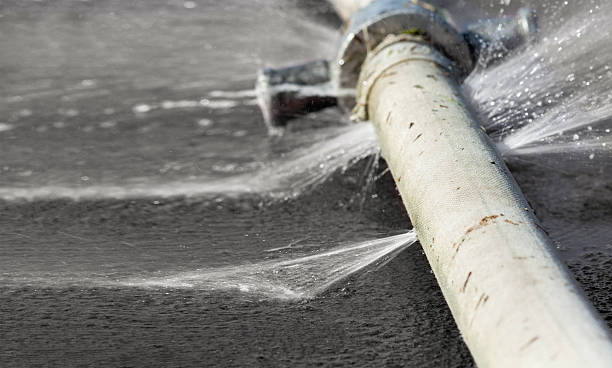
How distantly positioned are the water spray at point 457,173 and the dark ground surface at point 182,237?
0.21m

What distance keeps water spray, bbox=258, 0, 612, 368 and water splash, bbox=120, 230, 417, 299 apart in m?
0.23

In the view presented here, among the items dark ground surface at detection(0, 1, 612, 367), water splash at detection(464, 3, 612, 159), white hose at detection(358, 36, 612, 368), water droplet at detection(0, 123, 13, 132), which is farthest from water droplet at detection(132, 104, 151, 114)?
water splash at detection(464, 3, 612, 159)

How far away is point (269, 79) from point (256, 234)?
105 cm

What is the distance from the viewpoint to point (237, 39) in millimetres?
5379

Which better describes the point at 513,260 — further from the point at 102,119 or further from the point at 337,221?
the point at 102,119

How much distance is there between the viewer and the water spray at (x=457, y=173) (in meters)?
2.03

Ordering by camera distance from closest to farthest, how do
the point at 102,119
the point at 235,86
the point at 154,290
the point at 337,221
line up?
the point at 154,290, the point at 337,221, the point at 102,119, the point at 235,86

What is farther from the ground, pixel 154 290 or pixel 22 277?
pixel 22 277

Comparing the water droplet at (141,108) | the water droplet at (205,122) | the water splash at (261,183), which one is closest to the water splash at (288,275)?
the water splash at (261,183)

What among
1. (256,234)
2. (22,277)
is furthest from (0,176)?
(256,234)

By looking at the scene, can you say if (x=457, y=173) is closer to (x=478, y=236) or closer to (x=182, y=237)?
(x=478, y=236)

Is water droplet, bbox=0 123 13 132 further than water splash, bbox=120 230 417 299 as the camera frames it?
Yes

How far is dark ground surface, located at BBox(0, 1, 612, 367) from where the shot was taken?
8.22 ft

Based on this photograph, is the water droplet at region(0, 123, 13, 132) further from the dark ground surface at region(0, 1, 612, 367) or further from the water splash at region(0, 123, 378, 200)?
the water splash at region(0, 123, 378, 200)
